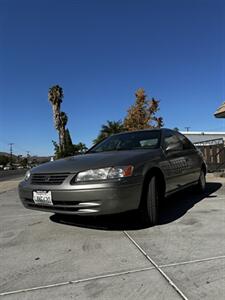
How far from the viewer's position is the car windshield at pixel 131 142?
5.11 metres

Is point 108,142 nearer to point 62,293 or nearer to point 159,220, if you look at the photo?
point 159,220

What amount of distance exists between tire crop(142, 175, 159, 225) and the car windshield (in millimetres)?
804

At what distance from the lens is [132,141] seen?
5344 millimetres

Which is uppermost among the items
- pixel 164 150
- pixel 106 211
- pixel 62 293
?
pixel 164 150

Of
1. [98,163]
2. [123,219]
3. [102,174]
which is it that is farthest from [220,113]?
[102,174]

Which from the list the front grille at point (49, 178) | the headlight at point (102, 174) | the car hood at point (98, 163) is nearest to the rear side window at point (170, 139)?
the car hood at point (98, 163)

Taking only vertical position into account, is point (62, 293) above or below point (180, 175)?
below

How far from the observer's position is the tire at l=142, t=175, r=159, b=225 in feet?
13.8

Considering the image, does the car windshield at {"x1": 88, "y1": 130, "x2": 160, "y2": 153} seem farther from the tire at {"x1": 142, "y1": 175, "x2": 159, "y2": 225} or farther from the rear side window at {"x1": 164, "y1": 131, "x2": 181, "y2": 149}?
the tire at {"x1": 142, "y1": 175, "x2": 159, "y2": 225}

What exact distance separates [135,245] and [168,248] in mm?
377

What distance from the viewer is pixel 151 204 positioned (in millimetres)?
4266

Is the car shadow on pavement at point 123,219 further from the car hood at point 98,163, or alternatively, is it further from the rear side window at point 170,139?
the rear side window at point 170,139

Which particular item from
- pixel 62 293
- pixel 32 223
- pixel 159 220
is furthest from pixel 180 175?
pixel 62 293

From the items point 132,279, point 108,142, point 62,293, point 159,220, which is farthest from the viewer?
point 108,142
